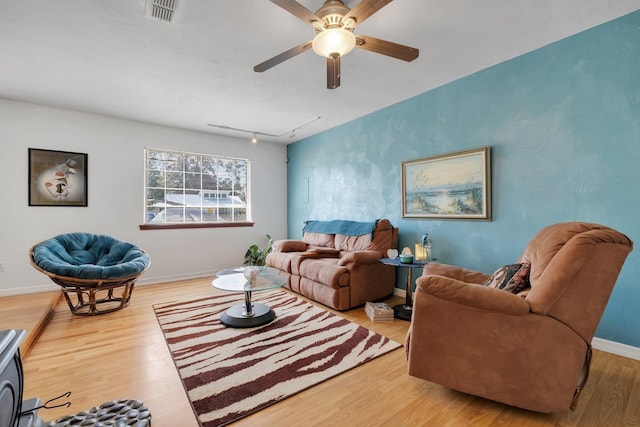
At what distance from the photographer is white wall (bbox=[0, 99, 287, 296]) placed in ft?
11.7

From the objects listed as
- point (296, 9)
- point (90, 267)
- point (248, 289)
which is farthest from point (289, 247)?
point (296, 9)

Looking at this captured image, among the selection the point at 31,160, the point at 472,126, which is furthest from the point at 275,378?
the point at 31,160

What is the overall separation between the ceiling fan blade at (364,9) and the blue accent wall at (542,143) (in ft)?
5.98

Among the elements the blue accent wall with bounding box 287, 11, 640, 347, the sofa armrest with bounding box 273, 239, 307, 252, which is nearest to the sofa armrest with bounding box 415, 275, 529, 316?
the blue accent wall with bounding box 287, 11, 640, 347

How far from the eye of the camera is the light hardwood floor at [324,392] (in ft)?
4.89

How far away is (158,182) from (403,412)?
4.61 m

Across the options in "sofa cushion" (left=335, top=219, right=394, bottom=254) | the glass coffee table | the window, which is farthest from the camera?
the window

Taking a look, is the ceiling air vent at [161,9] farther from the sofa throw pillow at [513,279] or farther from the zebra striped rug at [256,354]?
the sofa throw pillow at [513,279]

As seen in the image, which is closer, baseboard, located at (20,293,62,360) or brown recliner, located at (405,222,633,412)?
brown recliner, located at (405,222,633,412)

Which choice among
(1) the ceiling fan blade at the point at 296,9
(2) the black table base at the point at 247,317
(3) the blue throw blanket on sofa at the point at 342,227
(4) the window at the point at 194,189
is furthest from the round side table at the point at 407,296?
(4) the window at the point at 194,189

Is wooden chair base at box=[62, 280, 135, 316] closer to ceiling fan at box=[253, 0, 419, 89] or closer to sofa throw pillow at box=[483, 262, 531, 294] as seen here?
ceiling fan at box=[253, 0, 419, 89]

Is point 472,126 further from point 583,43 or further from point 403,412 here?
point 403,412

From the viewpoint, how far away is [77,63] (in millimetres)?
2643

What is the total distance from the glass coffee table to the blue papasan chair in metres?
1.12
